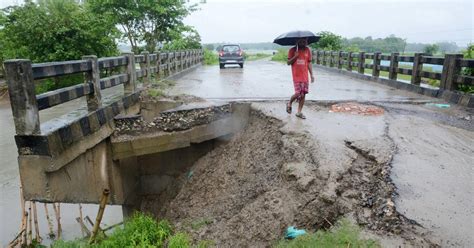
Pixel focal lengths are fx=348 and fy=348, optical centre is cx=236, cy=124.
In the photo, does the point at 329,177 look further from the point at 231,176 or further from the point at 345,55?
the point at 345,55

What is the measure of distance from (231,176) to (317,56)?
18.3 meters

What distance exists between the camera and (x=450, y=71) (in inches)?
332

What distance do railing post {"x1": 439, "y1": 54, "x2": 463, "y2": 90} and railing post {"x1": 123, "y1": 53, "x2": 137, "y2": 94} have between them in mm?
7473

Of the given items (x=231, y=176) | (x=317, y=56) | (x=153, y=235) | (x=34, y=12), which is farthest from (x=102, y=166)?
(x=317, y=56)

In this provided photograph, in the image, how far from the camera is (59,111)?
11680 millimetres

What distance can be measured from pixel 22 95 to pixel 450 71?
8.88m

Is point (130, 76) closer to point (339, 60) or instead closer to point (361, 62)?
point (361, 62)

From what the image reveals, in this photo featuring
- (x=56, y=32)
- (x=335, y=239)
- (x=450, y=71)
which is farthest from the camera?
(x=56, y=32)

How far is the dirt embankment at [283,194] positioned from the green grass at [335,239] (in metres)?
0.16

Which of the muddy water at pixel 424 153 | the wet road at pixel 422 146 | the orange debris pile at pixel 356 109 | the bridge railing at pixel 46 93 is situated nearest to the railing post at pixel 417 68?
the wet road at pixel 422 146

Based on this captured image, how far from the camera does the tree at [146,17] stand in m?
19.7

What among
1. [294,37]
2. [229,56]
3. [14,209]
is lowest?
[14,209]

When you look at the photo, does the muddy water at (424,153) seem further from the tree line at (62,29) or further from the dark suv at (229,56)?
the dark suv at (229,56)

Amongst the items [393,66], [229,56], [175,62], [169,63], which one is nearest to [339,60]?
[393,66]
